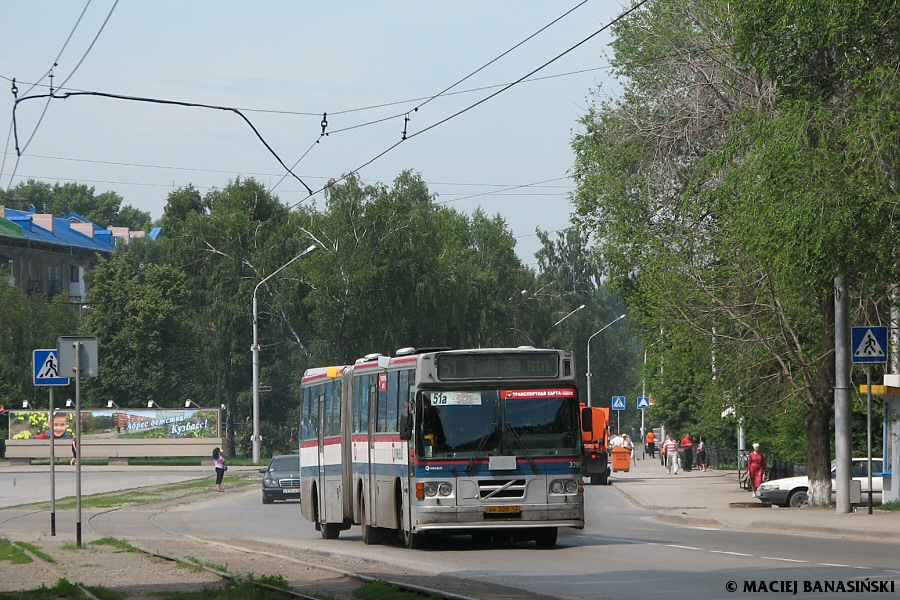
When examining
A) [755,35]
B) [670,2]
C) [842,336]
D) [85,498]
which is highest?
[670,2]

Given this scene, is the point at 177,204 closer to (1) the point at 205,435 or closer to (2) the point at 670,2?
(1) the point at 205,435

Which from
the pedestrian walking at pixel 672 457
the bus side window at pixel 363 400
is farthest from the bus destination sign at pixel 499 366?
the pedestrian walking at pixel 672 457

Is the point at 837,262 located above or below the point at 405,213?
below

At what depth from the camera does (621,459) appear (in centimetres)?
A: 5619

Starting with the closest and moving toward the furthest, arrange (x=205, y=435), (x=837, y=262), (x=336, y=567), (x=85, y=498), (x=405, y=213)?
(x=336, y=567) < (x=837, y=262) < (x=85, y=498) < (x=205, y=435) < (x=405, y=213)

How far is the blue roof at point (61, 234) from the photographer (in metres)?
117

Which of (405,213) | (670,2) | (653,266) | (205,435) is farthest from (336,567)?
Answer: (405,213)

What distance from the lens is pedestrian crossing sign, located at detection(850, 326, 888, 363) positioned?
2348 cm

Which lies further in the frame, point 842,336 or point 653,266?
point 653,266

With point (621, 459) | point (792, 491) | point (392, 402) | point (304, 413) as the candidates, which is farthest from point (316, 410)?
point (621, 459)

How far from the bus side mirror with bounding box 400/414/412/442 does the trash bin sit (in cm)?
3742

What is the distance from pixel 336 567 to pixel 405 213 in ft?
203

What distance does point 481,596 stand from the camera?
497 inches

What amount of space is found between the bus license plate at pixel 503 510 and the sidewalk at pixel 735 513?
210 inches
